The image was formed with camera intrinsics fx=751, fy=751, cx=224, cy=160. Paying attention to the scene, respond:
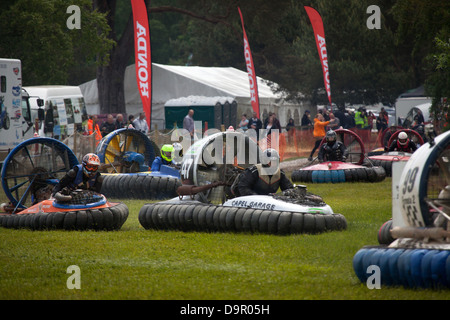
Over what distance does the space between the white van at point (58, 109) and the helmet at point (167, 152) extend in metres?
9.09

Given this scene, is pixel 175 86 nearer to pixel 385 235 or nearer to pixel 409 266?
pixel 385 235

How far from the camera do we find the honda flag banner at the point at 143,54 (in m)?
16.2

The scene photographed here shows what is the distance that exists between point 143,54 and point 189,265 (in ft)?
34.4

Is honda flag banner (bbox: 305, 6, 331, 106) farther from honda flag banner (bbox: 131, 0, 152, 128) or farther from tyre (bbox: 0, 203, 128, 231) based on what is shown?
tyre (bbox: 0, 203, 128, 231)

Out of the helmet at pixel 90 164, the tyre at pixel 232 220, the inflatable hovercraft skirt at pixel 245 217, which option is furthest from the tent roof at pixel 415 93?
the helmet at pixel 90 164

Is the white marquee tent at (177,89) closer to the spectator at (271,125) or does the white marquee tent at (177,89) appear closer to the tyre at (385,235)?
the spectator at (271,125)

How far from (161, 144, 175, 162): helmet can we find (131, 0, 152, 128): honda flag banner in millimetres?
3272

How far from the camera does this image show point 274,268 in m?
6.32

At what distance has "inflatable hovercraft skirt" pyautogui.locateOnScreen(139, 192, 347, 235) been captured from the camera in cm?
796

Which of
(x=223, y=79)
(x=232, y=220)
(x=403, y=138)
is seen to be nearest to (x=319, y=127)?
(x=403, y=138)

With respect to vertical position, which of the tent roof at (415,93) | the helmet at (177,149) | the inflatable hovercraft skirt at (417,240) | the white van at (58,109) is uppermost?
the tent roof at (415,93)

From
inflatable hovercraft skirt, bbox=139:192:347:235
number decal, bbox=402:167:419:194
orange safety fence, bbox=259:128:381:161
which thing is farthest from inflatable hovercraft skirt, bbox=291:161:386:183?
number decal, bbox=402:167:419:194
